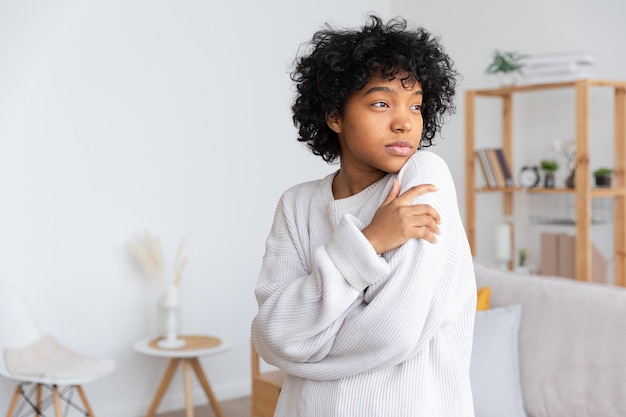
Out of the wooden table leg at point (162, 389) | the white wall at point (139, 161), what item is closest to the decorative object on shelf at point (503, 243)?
the white wall at point (139, 161)

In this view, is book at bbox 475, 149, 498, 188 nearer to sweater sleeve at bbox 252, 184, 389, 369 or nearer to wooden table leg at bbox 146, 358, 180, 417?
wooden table leg at bbox 146, 358, 180, 417

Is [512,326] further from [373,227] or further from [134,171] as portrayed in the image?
[134,171]

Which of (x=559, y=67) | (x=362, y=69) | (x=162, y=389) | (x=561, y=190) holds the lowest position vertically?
(x=162, y=389)

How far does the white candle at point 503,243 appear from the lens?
4.09 m

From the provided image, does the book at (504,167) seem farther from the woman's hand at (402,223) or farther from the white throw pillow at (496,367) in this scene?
the woman's hand at (402,223)

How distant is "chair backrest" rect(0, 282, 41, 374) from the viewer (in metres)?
3.46

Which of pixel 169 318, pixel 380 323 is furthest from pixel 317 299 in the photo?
pixel 169 318

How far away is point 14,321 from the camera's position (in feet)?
11.5

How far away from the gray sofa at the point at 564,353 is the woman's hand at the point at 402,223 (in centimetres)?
144

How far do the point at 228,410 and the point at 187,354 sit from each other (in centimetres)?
74

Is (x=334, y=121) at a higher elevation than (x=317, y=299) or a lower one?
higher

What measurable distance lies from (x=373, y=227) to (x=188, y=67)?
3.22 meters

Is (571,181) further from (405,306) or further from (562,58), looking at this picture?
(405,306)

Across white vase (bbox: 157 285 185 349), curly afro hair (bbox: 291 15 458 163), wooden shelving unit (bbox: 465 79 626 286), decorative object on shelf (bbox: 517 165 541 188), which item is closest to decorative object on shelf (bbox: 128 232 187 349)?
white vase (bbox: 157 285 185 349)
